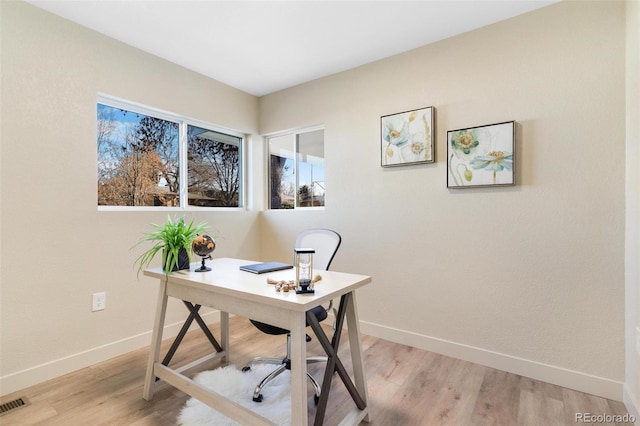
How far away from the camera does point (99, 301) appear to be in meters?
2.35

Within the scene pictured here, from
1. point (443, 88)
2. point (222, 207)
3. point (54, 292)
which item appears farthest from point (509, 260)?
point (54, 292)

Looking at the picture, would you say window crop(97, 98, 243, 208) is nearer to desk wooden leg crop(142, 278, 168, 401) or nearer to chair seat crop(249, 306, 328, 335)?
desk wooden leg crop(142, 278, 168, 401)

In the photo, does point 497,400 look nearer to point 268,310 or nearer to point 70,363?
point 268,310

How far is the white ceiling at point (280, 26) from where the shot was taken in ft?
6.70

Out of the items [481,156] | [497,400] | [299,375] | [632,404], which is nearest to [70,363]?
[299,375]

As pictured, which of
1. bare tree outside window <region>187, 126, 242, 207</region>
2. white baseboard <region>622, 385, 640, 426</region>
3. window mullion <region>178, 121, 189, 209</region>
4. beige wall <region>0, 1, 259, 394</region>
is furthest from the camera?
bare tree outside window <region>187, 126, 242, 207</region>

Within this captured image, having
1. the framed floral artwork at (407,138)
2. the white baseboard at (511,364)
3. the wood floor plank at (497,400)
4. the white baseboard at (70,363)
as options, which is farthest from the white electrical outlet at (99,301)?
the wood floor plank at (497,400)

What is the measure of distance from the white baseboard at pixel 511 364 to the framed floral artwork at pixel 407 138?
1.45 metres

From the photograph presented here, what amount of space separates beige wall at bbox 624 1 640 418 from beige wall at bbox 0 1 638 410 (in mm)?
67

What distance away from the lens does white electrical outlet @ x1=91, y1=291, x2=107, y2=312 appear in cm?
233

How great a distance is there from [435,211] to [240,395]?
74.9 inches

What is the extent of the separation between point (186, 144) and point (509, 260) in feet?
9.77

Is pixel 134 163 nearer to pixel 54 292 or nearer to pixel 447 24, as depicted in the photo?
pixel 54 292

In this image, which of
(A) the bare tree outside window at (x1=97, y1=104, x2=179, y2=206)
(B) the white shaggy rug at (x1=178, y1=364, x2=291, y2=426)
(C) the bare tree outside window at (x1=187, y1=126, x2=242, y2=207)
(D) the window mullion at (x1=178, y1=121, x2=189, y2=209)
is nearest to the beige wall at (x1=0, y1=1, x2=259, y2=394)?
(A) the bare tree outside window at (x1=97, y1=104, x2=179, y2=206)
